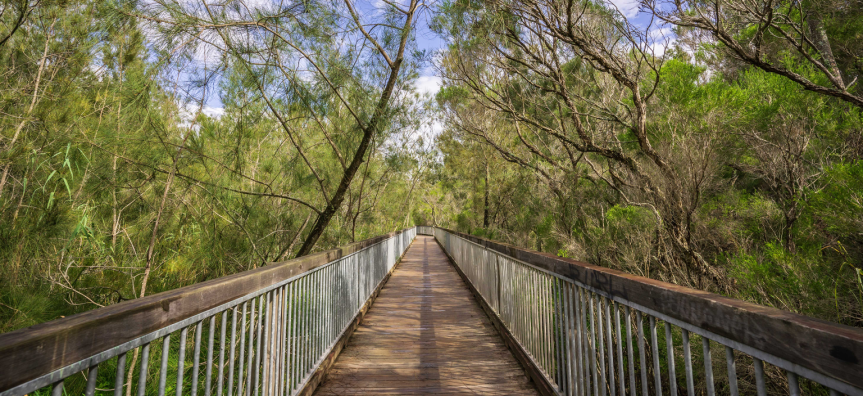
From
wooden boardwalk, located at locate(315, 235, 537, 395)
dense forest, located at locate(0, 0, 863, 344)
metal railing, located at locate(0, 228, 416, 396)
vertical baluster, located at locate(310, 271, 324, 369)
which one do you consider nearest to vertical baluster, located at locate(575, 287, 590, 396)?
wooden boardwalk, located at locate(315, 235, 537, 395)

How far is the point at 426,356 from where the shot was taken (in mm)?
3695

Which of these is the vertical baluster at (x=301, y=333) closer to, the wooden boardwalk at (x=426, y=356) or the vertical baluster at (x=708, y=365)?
the wooden boardwalk at (x=426, y=356)

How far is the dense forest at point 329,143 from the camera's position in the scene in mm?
4043

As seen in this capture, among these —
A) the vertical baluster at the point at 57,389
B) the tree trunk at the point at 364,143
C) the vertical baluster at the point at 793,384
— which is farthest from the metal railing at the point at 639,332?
the tree trunk at the point at 364,143

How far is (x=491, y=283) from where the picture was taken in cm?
502

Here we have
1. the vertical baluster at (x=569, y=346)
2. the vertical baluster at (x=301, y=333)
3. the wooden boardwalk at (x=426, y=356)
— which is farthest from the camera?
the wooden boardwalk at (x=426, y=356)

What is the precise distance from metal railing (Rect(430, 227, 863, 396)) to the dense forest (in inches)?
111

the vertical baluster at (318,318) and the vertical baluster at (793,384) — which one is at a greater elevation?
the vertical baluster at (793,384)

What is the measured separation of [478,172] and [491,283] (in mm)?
15376

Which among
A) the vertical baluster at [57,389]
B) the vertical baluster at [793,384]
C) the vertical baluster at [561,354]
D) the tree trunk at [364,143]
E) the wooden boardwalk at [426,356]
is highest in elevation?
the tree trunk at [364,143]

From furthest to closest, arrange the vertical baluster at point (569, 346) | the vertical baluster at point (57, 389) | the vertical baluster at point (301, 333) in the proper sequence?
1. the vertical baluster at point (301, 333)
2. the vertical baluster at point (569, 346)
3. the vertical baluster at point (57, 389)

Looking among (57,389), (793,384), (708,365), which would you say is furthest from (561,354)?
(57,389)

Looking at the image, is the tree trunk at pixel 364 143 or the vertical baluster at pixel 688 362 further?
the tree trunk at pixel 364 143

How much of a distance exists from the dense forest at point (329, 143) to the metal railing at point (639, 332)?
2819 mm
